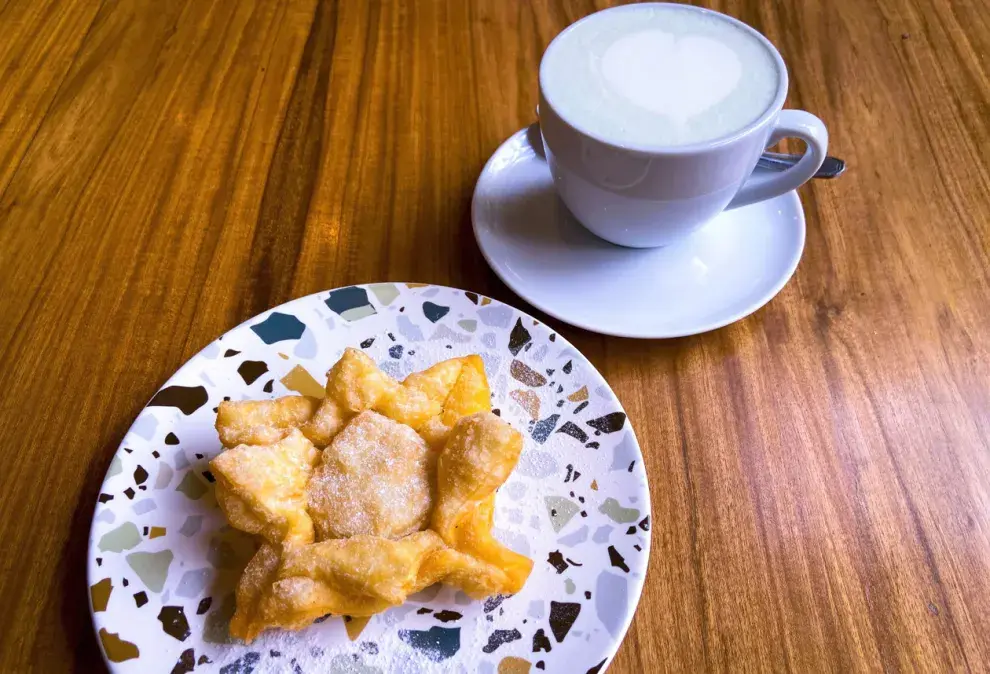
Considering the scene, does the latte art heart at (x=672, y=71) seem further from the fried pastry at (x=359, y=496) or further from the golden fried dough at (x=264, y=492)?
the golden fried dough at (x=264, y=492)

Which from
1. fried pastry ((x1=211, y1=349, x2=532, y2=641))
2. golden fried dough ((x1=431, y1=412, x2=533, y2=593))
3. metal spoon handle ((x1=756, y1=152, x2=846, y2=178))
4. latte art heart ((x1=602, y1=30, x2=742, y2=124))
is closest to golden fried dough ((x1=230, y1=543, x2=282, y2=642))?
fried pastry ((x1=211, y1=349, x2=532, y2=641))

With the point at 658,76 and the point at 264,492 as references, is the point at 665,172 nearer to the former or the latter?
the point at 658,76

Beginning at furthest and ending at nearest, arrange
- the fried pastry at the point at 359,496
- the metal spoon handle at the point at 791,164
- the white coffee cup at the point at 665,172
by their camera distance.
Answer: the metal spoon handle at the point at 791,164 < the white coffee cup at the point at 665,172 < the fried pastry at the point at 359,496

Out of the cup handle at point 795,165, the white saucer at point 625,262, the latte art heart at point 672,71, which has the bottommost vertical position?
the white saucer at point 625,262

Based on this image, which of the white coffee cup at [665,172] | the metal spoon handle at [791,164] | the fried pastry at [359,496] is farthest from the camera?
the metal spoon handle at [791,164]

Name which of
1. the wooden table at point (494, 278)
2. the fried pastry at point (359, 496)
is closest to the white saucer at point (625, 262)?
the wooden table at point (494, 278)

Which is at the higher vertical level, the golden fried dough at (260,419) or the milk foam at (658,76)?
the milk foam at (658,76)

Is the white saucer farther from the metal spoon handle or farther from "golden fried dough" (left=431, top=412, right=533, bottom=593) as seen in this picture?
"golden fried dough" (left=431, top=412, right=533, bottom=593)
